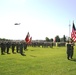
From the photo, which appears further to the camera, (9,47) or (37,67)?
(9,47)

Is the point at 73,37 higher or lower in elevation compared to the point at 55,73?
higher

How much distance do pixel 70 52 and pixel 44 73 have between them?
397 inches

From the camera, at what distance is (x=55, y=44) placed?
78438 mm

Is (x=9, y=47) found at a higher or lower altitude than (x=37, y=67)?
higher

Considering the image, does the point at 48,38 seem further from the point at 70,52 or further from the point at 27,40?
the point at 70,52

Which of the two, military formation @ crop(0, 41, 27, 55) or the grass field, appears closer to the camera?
the grass field

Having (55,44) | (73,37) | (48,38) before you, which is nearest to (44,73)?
(73,37)

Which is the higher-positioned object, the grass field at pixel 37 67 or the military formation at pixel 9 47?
the military formation at pixel 9 47

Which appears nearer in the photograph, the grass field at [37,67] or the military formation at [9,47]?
the grass field at [37,67]

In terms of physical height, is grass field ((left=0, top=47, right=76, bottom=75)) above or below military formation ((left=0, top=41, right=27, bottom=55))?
below

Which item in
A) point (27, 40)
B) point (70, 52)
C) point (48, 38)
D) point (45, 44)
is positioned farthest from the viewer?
point (48, 38)

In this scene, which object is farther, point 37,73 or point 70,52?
point 70,52

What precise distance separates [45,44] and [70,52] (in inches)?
1890

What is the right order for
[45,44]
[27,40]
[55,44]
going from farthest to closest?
[55,44] < [45,44] < [27,40]
